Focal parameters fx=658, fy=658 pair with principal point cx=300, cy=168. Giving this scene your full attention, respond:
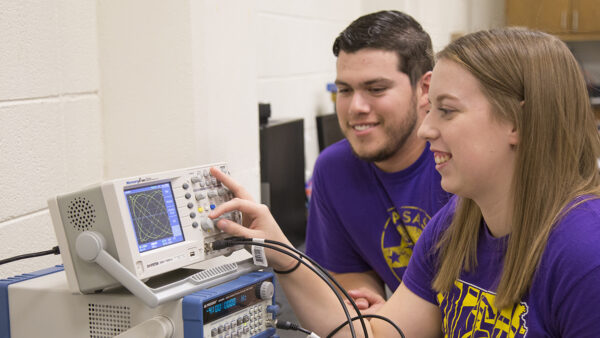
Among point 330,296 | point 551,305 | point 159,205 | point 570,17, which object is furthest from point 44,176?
point 570,17

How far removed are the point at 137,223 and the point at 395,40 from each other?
101cm

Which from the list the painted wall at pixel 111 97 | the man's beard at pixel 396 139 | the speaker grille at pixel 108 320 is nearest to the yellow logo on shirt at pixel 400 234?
the man's beard at pixel 396 139

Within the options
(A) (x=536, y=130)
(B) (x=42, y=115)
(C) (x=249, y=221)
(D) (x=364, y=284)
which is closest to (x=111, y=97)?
(B) (x=42, y=115)

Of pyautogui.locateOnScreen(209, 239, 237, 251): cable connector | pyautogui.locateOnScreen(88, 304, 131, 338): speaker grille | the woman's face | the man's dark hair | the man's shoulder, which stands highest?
the man's dark hair

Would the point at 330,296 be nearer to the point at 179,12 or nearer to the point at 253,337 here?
the point at 253,337

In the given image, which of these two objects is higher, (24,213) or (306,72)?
(306,72)

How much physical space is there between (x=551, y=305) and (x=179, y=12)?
1049 millimetres

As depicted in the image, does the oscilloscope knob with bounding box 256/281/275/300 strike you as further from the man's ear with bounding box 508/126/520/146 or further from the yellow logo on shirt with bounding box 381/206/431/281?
the yellow logo on shirt with bounding box 381/206/431/281

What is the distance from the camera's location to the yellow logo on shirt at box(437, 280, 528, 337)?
43.3 inches

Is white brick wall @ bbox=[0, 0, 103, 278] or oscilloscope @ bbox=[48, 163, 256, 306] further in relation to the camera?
white brick wall @ bbox=[0, 0, 103, 278]

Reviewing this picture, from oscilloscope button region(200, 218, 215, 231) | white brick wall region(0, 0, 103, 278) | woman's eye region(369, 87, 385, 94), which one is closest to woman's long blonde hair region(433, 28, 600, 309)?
oscilloscope button region(200, 218, 215, 231)

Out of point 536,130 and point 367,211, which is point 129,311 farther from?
point 367,211

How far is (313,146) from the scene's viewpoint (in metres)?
3.20

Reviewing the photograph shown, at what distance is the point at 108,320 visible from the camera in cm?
102
